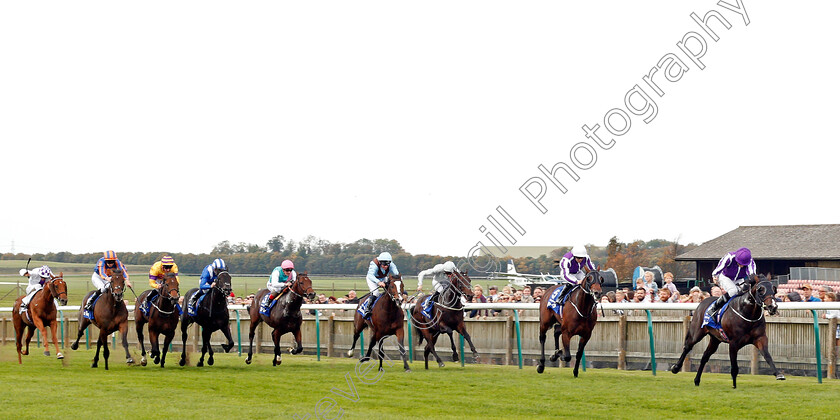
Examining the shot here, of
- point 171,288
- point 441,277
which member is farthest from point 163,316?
point 441,277

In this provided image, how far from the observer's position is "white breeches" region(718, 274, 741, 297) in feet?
32.0

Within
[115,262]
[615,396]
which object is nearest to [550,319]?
[615,396]

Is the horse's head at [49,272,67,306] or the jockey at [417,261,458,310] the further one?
the horse's head at [49,272,67,306]

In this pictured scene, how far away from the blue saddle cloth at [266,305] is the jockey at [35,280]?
141 inches

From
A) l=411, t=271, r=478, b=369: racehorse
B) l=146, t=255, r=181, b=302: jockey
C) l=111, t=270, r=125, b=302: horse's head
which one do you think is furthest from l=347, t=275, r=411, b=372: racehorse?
l=111, t=270, r=125, b=302: horse's head

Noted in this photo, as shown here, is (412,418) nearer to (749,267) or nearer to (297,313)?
(749,267)

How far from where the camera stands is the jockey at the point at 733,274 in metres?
9.77

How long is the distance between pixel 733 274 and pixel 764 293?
0.63 meters

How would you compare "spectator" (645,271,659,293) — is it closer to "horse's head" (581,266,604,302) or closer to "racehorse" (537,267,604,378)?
"racehorse" (537,267,604,378)

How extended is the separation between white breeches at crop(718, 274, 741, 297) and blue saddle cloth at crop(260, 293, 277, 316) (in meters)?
6.94

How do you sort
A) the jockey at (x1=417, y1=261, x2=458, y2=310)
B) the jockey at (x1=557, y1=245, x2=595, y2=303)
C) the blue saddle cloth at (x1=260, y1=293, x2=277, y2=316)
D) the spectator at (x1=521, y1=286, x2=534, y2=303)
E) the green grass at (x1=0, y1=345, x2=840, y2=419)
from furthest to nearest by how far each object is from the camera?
1. the spectator at (x1=521, y1=286, x2=534, y2=303)
2. the blue saddle cloth at (x1=260, y1=293, x2=277, y2=316)
3. the jockey at (x1=417, y1=261, x2=458, y2=310)
4. the jockey at (x1=557, y1=245, x2=595, y2=303)
5. the green grass at (x1=0, y1=345, x2=840, y2=419)

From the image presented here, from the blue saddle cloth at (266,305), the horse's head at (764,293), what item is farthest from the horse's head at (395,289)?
the horse's head at (764,293)

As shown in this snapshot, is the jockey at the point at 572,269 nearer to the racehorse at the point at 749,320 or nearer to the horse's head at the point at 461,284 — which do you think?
the racehorse at the point at 749,320

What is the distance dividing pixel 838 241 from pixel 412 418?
3155 cm
